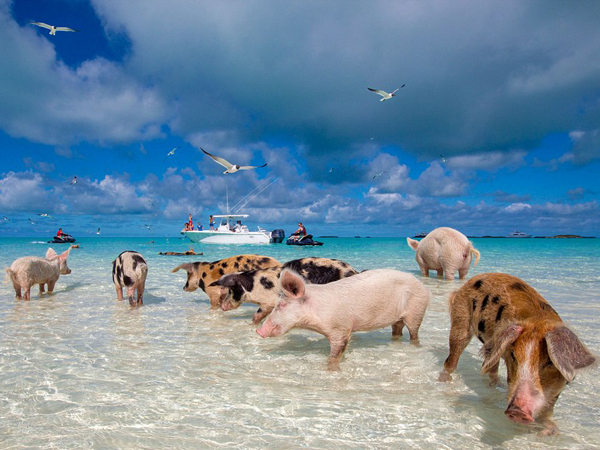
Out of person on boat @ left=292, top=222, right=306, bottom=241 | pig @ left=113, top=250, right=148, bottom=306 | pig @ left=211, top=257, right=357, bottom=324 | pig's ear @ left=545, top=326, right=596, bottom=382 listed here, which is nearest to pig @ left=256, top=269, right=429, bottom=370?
pig @ left=211, top=257, right=357, bottom=324

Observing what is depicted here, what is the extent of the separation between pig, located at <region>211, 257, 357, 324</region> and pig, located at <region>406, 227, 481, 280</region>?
6406 millimetres

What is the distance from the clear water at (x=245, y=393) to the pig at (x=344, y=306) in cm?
48

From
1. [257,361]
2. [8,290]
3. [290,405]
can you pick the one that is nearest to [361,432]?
[290,405]

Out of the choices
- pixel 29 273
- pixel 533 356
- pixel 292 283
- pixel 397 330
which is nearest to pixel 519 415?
pixel 533 356

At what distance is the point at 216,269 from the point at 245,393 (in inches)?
203

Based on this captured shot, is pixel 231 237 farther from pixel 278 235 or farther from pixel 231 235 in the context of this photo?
pixel 278 235

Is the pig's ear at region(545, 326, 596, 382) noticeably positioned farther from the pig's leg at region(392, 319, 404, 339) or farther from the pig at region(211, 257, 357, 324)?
the pig at region(211, 257, 357, 324)

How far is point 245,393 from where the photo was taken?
4074mm

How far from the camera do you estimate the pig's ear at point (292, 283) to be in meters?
4.68

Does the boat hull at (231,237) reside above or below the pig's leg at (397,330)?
above

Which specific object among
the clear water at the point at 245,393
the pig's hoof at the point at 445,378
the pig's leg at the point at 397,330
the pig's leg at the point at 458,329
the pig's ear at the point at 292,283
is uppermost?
the pig's ear at the point at 292,283

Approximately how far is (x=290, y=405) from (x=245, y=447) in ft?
2.61

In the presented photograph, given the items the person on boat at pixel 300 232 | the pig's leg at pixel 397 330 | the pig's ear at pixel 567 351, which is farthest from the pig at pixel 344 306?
the person on boat at pixel 300 232

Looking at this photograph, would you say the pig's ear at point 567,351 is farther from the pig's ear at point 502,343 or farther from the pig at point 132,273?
the pig at point 132,273
